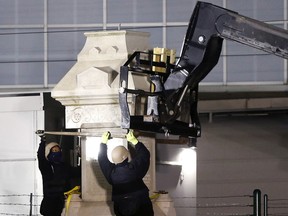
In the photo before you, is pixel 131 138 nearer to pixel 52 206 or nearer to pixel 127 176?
pixel 127 176

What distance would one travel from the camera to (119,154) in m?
14.5

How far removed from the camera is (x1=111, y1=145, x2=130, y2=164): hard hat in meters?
14.5

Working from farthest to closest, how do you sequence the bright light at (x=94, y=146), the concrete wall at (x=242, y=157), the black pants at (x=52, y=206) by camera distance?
the concrete wall at (x=242, y=157) < the black pants at (x=52, y=206) < the bright light at (x=94, y=146)

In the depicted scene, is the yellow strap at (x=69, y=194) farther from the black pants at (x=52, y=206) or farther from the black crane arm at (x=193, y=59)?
the black crane arm at (x=193, y=59)

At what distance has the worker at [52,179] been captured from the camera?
16.6m

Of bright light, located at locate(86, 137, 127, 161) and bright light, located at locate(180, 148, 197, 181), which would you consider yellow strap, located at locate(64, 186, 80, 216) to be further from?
bright light, located at locate(180, 148, 197, 181)

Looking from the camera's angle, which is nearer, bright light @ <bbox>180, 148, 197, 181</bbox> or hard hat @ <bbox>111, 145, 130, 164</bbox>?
hard hat @ <bbox>111, 145, 130, 164</bbox>

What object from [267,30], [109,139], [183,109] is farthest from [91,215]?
[267,30]

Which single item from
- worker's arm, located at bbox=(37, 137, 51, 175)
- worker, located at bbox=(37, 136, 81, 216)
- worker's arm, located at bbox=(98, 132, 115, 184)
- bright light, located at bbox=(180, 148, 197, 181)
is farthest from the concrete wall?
worker's arm, located at bbox=(98, 132, 115, 184)

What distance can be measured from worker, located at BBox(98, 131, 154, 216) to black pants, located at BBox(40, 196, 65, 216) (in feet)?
6.58

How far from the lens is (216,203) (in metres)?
21.7

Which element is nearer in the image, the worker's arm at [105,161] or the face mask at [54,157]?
the worker's arm at [105,161]

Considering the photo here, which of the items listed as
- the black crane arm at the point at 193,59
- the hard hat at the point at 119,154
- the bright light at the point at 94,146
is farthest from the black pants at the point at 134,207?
the black crane arm at the point at 193,59

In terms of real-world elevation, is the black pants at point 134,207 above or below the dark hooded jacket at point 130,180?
below
